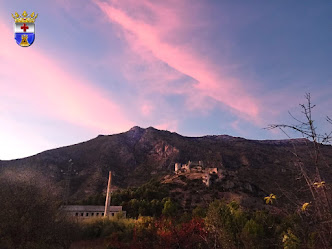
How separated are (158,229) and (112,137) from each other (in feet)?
452

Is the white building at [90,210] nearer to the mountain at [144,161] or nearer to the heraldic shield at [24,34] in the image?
the mountain at [144,161]

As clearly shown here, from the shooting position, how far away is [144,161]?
14725 cm

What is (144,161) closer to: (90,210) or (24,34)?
(90,210)

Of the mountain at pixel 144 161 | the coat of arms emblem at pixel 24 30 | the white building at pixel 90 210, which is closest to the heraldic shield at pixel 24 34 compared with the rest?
the coat of arms emblem at pixel 24 30

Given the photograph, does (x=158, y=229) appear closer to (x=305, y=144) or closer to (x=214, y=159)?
(x=305, y=144)

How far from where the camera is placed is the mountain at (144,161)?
302 ft

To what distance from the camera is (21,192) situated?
1789 cm

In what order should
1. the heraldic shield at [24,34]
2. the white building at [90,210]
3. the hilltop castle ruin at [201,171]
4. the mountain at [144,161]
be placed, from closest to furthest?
the heraldic shield at [24,34], the white building at [90,210], the hilltop castle ruin at [201,171], the mountain at [144,161]

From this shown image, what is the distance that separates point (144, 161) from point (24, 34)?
130 meters

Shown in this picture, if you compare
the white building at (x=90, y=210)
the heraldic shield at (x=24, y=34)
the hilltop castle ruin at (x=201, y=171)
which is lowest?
the white building at (x=90, y=210)

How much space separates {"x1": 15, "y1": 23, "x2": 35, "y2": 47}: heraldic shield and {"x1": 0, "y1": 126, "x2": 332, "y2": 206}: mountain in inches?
2684

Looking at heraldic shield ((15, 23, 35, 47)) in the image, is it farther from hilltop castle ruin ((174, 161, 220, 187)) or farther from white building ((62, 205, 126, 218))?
hilltop castle ruin ((174, 161, 220, 187))

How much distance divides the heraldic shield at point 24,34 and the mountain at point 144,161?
68177 millimetres

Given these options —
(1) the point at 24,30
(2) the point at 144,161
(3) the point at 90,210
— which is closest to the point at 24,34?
(1) the point at 24,30
